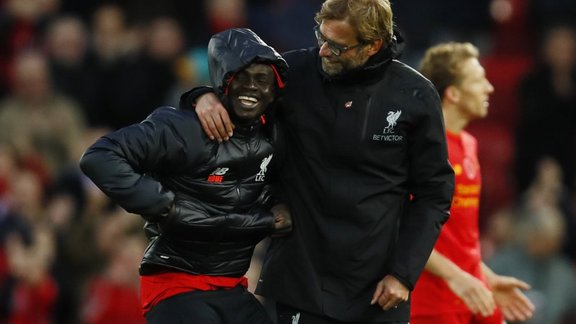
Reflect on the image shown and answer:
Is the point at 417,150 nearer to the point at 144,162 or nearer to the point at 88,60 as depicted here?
the point at 144,162

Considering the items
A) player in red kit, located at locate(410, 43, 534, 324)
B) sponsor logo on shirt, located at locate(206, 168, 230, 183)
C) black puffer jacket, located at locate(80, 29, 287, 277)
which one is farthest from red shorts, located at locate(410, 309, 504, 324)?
sponsor logo on shirt, located at locate(206, 168, 230, 183)

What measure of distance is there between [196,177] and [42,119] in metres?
6.42

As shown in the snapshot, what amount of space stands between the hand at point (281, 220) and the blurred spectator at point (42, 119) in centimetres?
606

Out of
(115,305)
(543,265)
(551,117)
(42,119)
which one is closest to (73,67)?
(42,119)

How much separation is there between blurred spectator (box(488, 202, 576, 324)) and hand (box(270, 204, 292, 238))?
15.6ft

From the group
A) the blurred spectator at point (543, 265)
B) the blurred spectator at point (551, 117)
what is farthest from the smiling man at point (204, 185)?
the blurred spectator at point (551, 117)

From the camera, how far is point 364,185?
227 inches

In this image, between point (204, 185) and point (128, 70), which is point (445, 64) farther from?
point (128, 70)

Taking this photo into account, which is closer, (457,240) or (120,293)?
(457,240)

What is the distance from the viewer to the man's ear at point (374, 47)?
566 cm

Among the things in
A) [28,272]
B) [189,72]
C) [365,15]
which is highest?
[365,15]

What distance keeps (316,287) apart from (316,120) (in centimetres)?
72

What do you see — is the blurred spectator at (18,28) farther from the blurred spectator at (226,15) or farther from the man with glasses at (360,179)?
the man with glasses at (360,179)

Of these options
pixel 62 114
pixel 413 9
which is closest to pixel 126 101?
pixel 62 114
